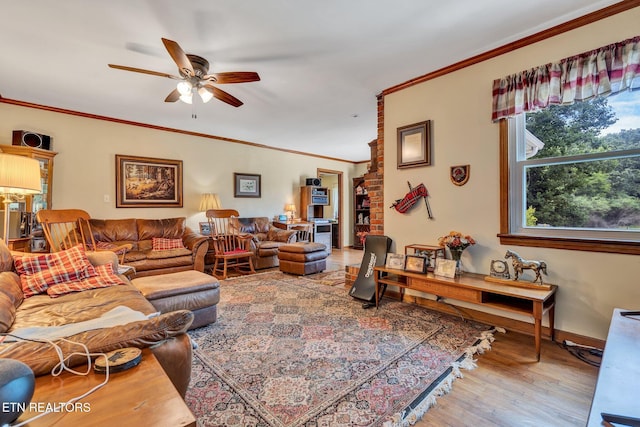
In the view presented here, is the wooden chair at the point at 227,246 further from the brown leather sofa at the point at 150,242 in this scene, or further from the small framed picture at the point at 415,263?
the small framed picture at the point at 415,263

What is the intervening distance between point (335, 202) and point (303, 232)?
8.18ft

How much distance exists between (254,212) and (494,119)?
4759 mm

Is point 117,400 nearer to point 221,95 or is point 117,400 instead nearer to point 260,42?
point 260,42

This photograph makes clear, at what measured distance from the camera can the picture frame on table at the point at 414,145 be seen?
2.99 meters

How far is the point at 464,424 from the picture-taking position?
141 cm

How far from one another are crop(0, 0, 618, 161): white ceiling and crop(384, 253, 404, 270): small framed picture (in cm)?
190

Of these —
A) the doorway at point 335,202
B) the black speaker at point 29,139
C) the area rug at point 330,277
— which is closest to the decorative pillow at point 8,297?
the black speaker at point 29,139

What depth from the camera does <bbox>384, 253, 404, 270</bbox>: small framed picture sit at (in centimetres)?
290

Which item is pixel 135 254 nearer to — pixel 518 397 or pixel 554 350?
pixel 518 397

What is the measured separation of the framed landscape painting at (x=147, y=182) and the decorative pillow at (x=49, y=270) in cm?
237

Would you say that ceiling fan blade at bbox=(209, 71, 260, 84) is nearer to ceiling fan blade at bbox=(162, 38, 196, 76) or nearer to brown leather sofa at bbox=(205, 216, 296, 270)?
ceiling fan blade at bbox=(162, 38, 196, 76)

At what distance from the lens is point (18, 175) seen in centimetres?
231

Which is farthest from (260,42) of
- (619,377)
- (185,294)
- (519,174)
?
(619,377)

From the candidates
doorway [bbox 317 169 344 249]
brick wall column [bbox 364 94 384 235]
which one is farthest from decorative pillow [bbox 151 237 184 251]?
doorway [bbox 317 169 344 249]
